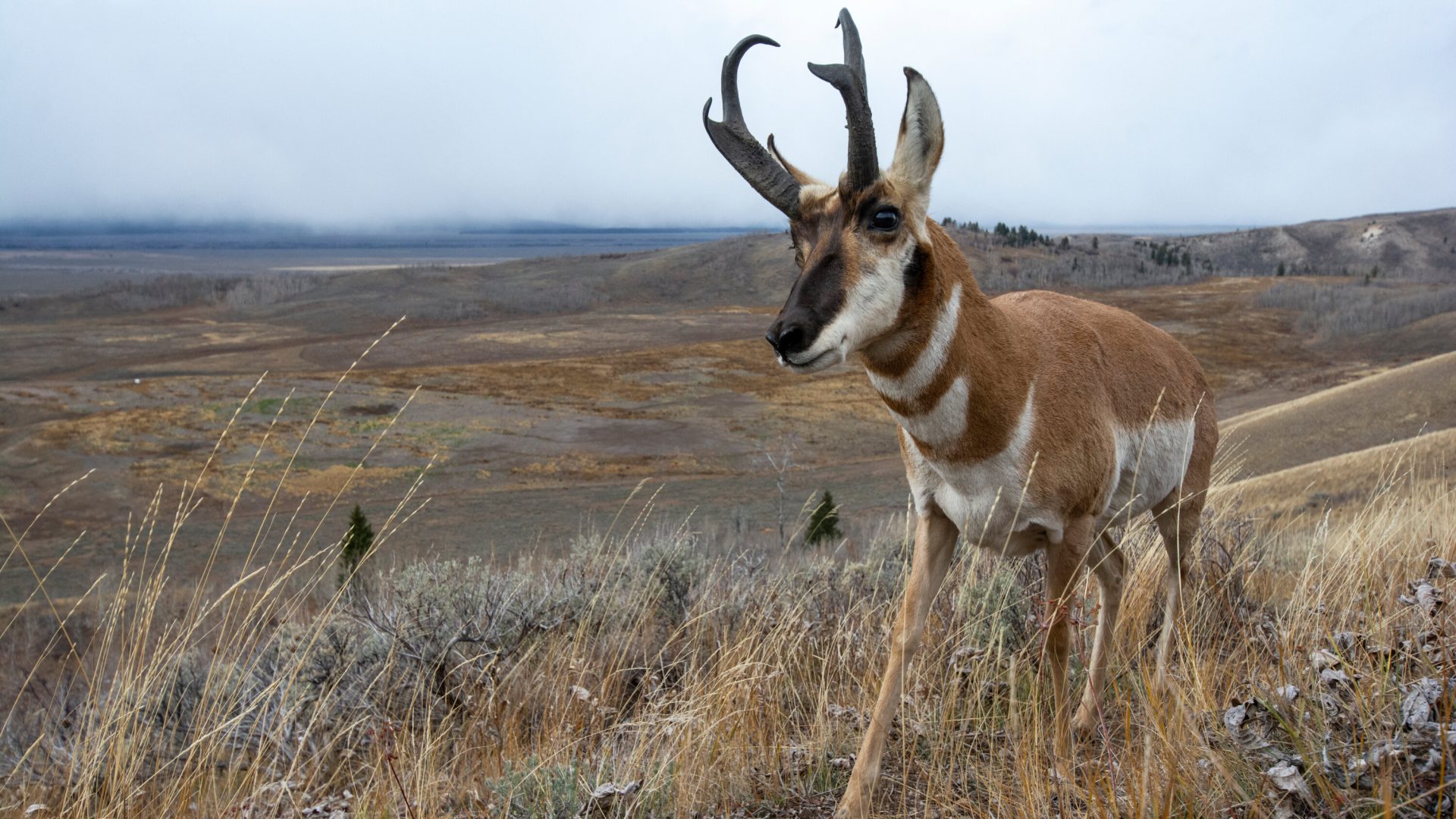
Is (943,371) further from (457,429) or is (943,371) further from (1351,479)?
(457,429)

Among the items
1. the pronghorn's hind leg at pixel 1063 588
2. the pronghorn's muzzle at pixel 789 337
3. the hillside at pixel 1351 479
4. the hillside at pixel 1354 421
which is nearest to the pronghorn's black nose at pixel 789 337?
the pronghorn's muzzle at pixel 789 337

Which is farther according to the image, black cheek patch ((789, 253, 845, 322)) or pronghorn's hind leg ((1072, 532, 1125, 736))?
pronghorn's hind leg ((1072, 532, 1125, 736))

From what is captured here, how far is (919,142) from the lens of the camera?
12.0ft

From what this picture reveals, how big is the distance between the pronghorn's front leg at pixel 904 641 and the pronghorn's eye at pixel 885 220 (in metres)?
1.42

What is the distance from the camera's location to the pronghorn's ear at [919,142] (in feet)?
11.7

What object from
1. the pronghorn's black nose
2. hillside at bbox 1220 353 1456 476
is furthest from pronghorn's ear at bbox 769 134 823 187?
hillside at bbox 1220 353 1456 476

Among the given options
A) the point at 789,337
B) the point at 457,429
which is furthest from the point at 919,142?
the point at 457,429

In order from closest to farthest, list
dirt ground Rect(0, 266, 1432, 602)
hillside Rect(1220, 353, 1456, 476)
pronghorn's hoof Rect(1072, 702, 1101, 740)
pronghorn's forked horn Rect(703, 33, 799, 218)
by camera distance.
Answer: pronghorn's forked horn Rect(703, 33, 799, 218) < pronghorn's hoof Rect(1072, 702, 1101, 740) < hillside Rect(1220, 353, 1456, 476) < dirt ground Rect(0, 266, 1432, 602)

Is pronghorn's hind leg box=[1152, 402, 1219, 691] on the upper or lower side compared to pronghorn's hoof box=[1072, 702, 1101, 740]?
upper

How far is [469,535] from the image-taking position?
25828 millimetres

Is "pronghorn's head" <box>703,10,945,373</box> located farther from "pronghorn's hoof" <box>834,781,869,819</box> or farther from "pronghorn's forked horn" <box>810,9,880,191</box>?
"pronghorn's hoof" <box>834,781,869,819</box>

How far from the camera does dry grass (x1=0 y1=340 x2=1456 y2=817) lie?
292 cm

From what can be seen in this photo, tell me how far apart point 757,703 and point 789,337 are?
7.15ft

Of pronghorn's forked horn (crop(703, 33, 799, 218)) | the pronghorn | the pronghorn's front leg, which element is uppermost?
pronghorn's forked horn (crop(703, 33, 799, 218))
